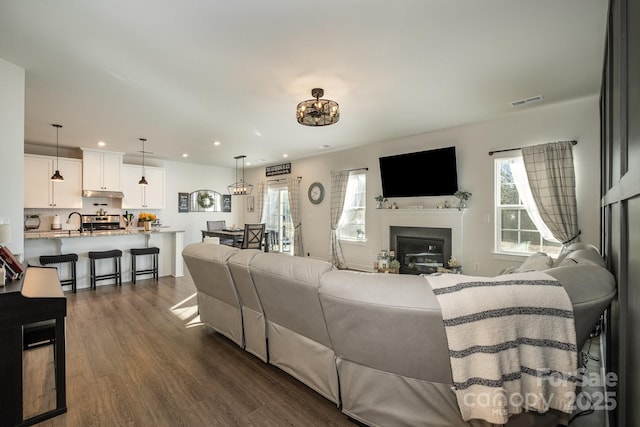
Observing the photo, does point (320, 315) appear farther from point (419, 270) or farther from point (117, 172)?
point (117, 172)

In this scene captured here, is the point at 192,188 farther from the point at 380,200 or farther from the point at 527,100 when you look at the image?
the point at 527,100

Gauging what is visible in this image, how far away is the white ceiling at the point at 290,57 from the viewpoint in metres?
2.06

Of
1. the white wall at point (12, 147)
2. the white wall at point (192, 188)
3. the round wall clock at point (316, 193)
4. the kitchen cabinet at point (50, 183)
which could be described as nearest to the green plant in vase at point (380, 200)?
the round wall clock at point (316, 193)

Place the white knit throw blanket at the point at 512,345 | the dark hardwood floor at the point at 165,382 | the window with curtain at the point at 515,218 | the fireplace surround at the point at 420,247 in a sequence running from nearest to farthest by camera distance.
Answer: the white knit throw blanket at the point at 512,345 < the dark hardwood floor at the point at 165,382 < the window with curtain at the point at 515,218 < the fireplace surround at the point at 420,247

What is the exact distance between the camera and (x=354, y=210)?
670 centimetres

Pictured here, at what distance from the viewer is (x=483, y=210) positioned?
15.3 ft

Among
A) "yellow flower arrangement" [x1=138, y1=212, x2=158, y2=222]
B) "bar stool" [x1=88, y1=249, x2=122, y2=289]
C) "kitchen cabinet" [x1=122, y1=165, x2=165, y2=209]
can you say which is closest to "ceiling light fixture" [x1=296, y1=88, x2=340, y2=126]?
"bar stool" [x1=88, y1=249, x2=122, y2=289]

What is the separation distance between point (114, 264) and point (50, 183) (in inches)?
90.6

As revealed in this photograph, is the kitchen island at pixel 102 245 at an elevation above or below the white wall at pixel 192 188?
below

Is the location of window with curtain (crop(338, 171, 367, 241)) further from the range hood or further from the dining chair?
the range hood

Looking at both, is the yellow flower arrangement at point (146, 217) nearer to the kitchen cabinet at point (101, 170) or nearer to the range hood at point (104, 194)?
the range hood at point (104, 194)

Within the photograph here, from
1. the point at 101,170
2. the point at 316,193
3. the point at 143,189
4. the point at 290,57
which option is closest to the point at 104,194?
the point at 101,170

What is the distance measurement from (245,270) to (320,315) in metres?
0.83

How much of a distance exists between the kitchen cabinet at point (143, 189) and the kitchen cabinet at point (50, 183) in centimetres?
88
